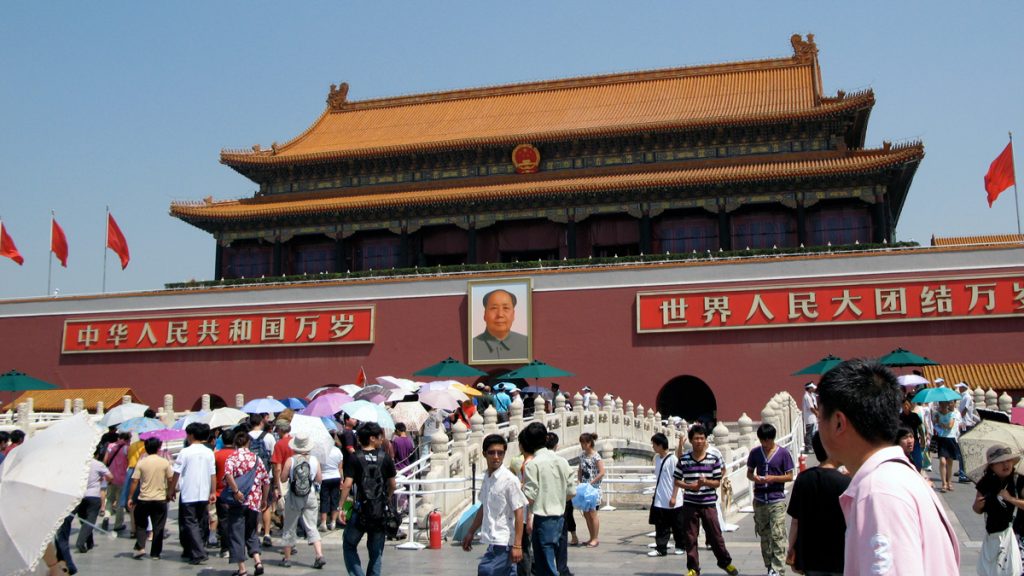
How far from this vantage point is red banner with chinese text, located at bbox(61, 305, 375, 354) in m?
27.9

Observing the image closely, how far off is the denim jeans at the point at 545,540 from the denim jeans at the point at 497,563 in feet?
1.68

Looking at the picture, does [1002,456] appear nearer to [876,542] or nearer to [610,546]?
[876,542]

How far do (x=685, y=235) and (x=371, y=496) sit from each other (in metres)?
21.8

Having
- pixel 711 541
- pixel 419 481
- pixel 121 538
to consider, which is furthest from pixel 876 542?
pixel 121 538

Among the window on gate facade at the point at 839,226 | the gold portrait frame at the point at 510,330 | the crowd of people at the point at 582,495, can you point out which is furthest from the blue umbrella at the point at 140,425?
the window on gate facade at the point at 839,226

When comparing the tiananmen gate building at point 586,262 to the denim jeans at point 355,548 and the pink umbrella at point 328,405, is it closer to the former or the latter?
the pink umbrella at point 328,405

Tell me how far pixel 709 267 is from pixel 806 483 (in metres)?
19.9

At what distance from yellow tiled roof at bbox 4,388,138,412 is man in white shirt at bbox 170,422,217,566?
791 inches

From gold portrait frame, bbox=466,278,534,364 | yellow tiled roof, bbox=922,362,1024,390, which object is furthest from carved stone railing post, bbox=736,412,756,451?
gold portrait frame, bbox=466,278,534,364

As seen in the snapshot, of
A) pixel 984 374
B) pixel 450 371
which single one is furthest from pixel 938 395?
pixel 450 371

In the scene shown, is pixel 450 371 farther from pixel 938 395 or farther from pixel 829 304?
pixel 938 395

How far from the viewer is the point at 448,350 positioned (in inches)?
1056

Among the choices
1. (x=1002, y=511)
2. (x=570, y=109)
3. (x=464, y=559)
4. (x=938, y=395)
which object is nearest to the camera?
(x=1002, y=511)

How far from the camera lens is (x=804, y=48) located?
1256 inches
